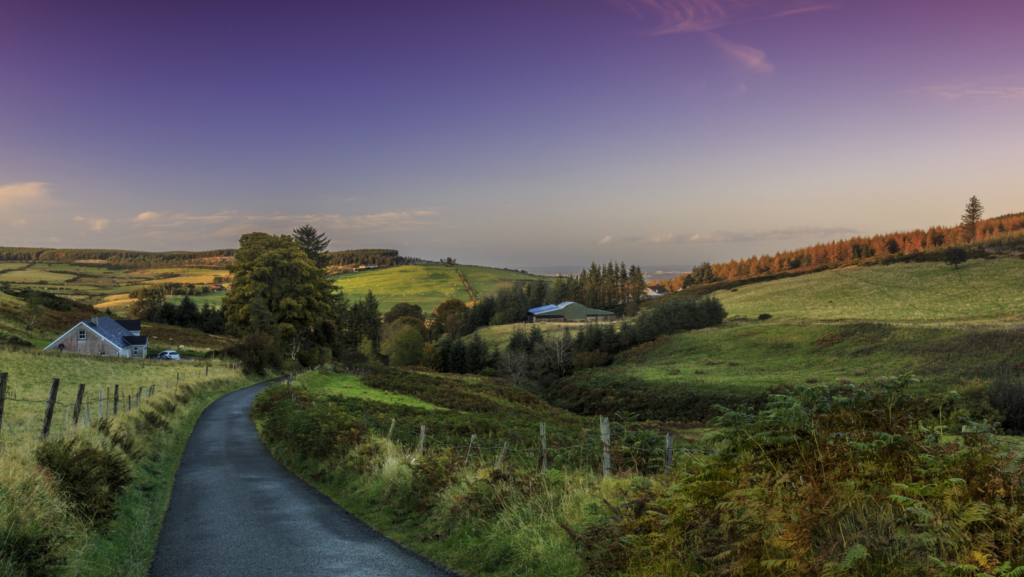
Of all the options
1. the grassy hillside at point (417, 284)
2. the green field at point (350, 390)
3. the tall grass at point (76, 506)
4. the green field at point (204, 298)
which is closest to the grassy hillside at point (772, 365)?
the green field at point (350, 390)

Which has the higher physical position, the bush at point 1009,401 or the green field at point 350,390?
the bush at point 1009,401

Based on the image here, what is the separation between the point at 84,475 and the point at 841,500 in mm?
10773

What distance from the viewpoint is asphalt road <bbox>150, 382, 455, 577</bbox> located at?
7504mm

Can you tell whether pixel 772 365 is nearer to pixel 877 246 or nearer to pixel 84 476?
Result: pixel 84 476

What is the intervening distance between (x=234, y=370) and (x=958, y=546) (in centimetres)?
5170

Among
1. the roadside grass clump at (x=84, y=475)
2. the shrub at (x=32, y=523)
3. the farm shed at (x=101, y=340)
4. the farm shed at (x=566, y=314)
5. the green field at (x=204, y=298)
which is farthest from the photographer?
the green field at (x=204, y=298)

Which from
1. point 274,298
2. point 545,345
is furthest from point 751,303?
point 274,298

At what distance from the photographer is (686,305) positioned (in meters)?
83.9

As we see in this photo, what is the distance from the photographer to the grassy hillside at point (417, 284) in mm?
157750

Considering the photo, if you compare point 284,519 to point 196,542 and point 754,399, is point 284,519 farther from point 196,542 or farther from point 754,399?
point 754,399

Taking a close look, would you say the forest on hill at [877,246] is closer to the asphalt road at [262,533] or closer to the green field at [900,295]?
the green field at [900,295]

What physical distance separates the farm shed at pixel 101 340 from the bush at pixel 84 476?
→ 208 feet

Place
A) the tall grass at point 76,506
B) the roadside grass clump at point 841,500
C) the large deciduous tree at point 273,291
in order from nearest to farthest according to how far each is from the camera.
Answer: the roadside grass clump at point 841,500 < the tall grass at point 76,506 < the large deciduous tree at point 273,291

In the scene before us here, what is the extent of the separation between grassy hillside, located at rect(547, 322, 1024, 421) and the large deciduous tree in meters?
27.4
